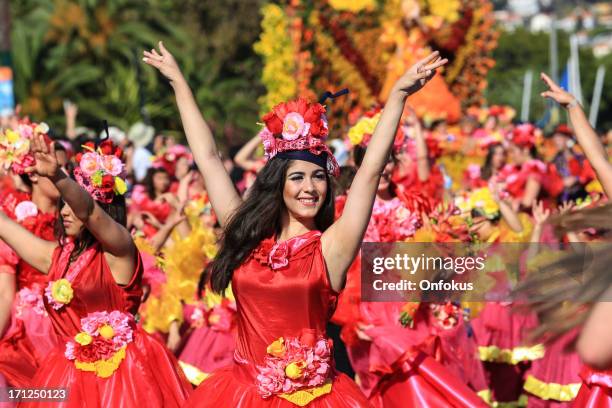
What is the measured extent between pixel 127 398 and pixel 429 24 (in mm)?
13354

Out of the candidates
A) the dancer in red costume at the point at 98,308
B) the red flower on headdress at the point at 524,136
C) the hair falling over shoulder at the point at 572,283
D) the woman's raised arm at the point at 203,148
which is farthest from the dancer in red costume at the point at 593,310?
the red flower on headdress at the point at 524,136

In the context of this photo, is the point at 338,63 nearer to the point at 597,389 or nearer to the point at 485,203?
the point at 485,203

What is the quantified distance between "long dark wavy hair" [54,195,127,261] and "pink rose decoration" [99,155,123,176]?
14cm

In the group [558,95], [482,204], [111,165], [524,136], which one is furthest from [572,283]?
[524,136]

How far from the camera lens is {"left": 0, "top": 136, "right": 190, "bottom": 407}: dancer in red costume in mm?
5730

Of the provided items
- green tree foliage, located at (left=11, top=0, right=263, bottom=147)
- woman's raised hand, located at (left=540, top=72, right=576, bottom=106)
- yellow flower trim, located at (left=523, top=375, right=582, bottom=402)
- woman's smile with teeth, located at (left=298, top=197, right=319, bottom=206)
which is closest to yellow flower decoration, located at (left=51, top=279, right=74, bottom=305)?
woman's smile with teeth, located at (left=298, top=197, right=319, bottom=206)

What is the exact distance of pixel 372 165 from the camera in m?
4.70

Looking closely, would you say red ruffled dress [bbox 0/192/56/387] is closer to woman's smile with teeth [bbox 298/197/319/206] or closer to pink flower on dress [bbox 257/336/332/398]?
pink flower on dress [bbox 257/336/332/398]

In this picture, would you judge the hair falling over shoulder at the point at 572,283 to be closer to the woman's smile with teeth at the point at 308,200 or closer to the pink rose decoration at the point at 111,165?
the woman's smile with teeth at the point at 308,200

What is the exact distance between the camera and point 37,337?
7289mm

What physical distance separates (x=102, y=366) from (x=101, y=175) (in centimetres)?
95

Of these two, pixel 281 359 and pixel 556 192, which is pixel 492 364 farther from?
pixel 281 359

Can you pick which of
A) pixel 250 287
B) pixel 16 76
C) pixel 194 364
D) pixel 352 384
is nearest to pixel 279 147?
pixel 250 287

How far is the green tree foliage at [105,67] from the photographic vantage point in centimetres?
2958
